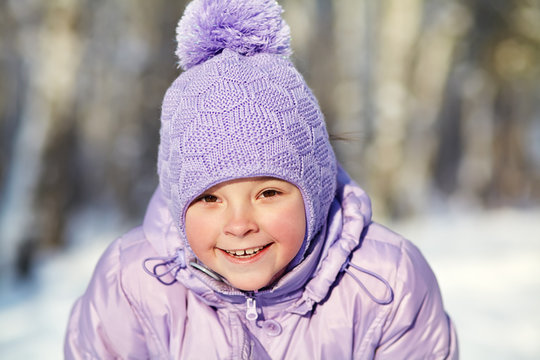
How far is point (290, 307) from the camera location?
1.51 meters

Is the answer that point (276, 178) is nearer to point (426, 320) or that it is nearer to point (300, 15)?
point (426, 320)

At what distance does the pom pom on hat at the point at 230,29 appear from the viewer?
1.43m

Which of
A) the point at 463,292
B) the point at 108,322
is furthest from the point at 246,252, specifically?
the point at 463,292

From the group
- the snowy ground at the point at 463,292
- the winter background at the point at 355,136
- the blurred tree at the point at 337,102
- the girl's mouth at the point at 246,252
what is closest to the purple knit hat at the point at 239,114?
the girl's mouth at the point at 246,252

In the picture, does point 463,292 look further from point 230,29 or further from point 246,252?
point 230,29

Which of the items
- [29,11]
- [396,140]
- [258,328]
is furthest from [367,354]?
[29,11]

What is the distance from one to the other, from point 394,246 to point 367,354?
1.07ft

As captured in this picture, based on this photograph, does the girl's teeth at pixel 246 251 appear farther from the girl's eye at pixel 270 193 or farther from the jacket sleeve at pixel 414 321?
the jacket sleeve at pixel 414 321

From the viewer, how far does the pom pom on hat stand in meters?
1.43

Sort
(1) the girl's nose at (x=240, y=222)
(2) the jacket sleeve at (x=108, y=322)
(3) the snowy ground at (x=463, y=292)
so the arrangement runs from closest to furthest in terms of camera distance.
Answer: (1) the girl's nose at (x=240, y=222)
(2) the jacket sleeve at (x=108, y=322)
(3) the snowy ground at (x=463, y=292)

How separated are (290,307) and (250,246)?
30 cm

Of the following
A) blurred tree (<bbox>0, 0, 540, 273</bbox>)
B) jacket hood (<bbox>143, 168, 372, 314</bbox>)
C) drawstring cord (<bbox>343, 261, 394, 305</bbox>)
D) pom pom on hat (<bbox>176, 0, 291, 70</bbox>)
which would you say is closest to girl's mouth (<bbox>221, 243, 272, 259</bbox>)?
jacket hood (<bbox>143, 168, 372, 314</bbox>)

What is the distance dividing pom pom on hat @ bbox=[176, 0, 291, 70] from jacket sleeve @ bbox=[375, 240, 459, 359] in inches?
29.2

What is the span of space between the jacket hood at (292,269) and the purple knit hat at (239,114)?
0.08m
